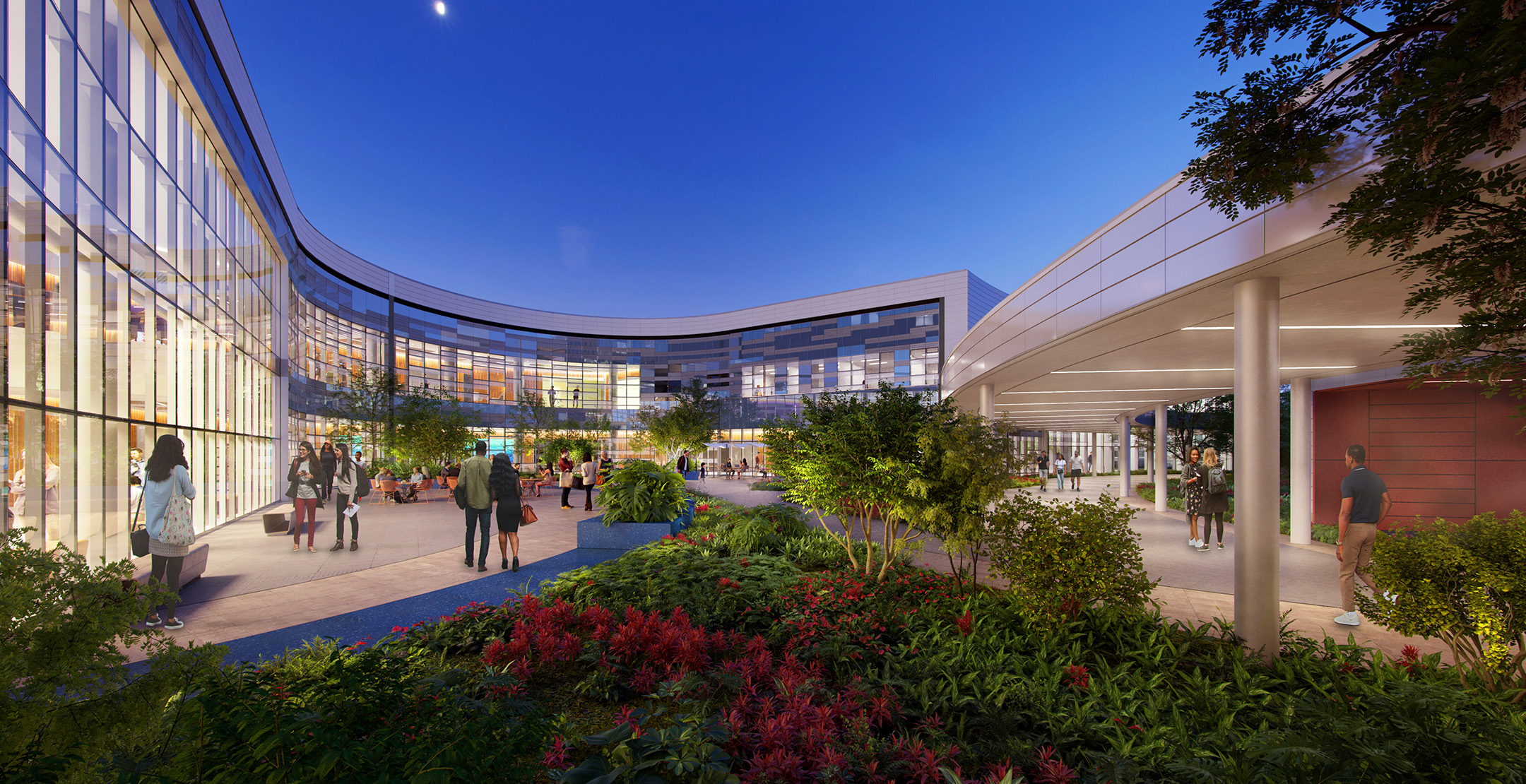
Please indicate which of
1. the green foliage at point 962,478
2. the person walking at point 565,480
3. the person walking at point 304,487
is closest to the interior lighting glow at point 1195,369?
the green foliage at point 962,478

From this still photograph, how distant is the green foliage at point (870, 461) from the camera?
6.40 meters

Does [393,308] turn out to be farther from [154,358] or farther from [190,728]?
[190,728]

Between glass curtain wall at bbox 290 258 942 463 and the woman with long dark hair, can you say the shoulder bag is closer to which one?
the woman with long dark hair

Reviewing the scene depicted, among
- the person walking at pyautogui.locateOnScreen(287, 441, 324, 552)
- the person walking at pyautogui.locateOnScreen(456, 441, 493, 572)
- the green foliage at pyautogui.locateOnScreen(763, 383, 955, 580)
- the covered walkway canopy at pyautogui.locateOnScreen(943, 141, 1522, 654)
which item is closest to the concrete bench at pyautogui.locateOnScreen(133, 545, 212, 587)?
the person walking at pyautogui.locateOnScreen(287, 441, 324, 552)

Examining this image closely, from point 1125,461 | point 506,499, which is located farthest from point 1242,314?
point 1125,461

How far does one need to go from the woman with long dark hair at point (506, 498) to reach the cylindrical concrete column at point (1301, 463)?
1468cm

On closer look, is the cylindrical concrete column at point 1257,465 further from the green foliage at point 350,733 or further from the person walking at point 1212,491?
the green foliage at point 350,733

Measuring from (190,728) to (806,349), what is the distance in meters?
49.4

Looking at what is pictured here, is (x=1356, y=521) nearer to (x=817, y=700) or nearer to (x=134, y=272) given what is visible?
(x=817, y=700)

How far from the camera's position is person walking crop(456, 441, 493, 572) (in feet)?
26.9

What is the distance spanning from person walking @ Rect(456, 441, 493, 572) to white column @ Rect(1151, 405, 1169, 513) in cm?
1675

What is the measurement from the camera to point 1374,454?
1208cm

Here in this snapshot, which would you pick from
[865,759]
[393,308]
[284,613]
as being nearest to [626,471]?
[284,613]

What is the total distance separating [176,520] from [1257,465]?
1126cm
